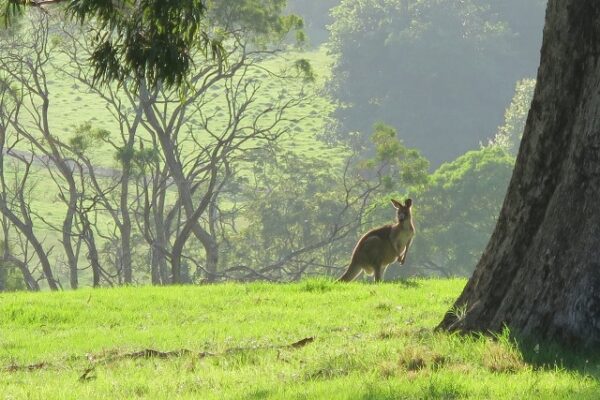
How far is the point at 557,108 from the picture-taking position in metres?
9.30

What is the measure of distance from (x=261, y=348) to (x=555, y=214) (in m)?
3.05

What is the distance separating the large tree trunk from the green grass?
0.40m

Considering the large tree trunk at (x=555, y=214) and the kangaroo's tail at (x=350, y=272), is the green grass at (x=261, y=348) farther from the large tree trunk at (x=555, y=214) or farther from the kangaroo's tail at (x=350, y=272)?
the kangaroo's tail at (x=350, y=272)

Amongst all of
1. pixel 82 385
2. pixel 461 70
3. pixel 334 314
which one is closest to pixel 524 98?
pixel 461 70

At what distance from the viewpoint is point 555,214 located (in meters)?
9.09

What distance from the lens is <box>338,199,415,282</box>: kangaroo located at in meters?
18.1

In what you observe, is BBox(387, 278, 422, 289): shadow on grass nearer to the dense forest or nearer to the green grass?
A: the green grass

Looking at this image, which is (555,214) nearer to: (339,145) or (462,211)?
(462,211)

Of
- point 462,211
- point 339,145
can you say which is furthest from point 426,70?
point 462,211

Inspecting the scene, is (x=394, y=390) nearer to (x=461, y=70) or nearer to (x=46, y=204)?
(x=46, y=204)

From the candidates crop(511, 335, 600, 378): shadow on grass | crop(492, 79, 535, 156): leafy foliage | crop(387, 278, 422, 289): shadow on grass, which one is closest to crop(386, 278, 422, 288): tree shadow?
crop(387, 278, 422, 289): shadow on grass

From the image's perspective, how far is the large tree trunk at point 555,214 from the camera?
882cm

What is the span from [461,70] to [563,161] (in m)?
91.8

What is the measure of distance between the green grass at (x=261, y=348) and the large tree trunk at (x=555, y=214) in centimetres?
40
